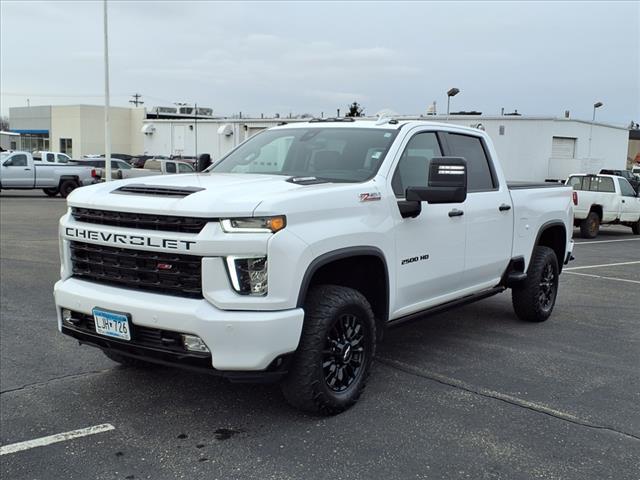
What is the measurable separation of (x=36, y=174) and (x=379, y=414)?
83.1 feet

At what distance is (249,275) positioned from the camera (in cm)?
361

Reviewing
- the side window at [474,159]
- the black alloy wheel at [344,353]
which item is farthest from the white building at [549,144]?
the black alloy wheel at [344,353]

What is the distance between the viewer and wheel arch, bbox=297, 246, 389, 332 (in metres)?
4.06

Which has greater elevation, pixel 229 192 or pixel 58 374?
pixel 229 192

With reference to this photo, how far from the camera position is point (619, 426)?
165 inches

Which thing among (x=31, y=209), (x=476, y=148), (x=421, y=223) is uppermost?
(x=476, y=148)

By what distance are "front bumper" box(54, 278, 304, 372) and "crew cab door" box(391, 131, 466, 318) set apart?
4.11ft

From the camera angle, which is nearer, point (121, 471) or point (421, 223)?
point (121, 471)

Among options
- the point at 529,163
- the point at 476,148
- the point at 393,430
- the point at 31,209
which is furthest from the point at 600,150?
the point at 393,430

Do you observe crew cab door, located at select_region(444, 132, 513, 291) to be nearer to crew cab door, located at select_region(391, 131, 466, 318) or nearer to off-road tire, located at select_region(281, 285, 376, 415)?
crew cab door, located at select_region(391, 131, 466, 318)

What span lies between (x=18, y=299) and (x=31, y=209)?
14337mm

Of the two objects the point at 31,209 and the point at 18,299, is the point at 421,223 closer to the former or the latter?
the point at 18,299

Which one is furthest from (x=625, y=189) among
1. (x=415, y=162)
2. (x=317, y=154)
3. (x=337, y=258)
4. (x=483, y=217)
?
(x=337, y=258)

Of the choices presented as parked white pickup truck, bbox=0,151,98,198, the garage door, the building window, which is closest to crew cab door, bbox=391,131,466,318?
parked white pickup truck, bbox=0,151,98,198
